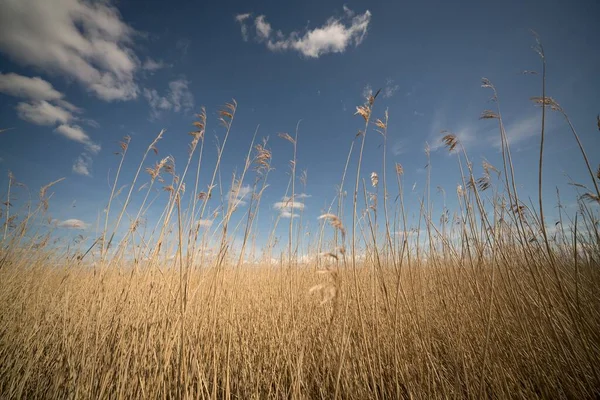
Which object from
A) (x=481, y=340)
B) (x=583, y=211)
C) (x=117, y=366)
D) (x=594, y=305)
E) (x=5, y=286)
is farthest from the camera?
(x=5, y=286)

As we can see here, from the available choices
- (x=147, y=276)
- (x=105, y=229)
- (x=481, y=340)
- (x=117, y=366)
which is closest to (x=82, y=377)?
(x=117, y=366)

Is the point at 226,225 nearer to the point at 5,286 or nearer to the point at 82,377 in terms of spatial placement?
the point at 82,377

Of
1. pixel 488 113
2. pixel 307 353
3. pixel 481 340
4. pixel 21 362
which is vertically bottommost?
pixel 21 362

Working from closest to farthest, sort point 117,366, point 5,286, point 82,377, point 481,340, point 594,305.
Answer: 1. point 82,377
2. point 117,366
3. point 594,305
4. point 481,340
5. point 5,286

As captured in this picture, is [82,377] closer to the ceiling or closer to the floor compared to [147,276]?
closer to the floor

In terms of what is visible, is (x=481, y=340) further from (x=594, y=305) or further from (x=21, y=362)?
(x=21, y=362)

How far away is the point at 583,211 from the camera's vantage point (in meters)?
2.98

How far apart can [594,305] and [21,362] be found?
489 cm

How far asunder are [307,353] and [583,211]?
3.74 metres

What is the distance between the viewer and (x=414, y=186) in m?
2.72

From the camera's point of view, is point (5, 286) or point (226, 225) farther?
point (5, 286)

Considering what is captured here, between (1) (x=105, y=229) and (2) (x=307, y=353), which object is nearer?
(1) (x=105, y=229)

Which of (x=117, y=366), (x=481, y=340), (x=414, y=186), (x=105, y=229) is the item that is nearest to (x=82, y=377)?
(x=117, y=366)

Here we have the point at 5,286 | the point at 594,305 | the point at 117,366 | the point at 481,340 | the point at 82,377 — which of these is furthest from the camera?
the point at 5,286
